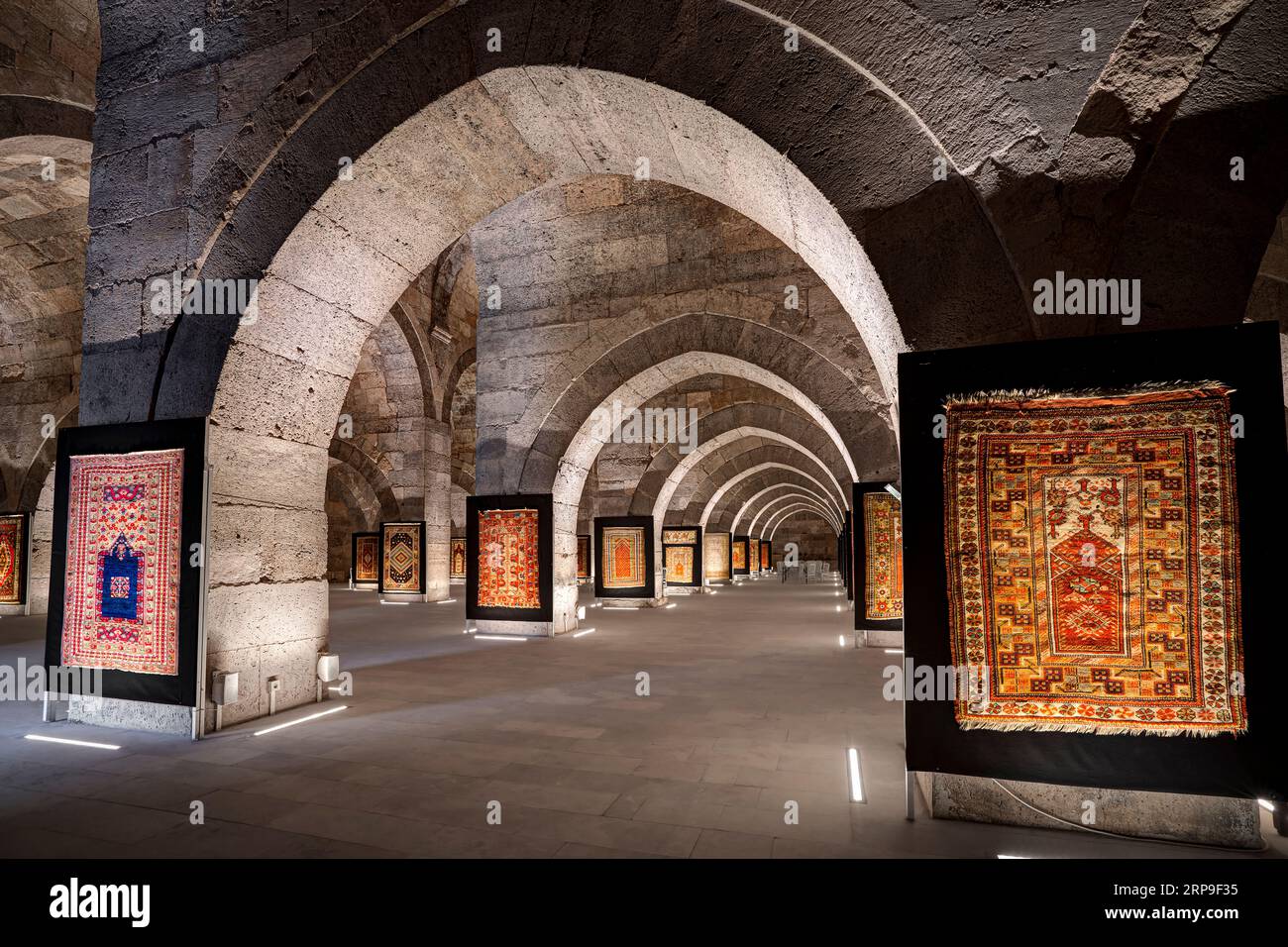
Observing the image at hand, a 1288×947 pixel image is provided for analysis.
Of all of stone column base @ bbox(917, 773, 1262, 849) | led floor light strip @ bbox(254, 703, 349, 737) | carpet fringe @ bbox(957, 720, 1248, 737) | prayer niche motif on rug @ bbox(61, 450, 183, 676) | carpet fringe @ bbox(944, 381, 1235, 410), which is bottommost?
led floor light strip @ bbox(254, 703, 349, 737)

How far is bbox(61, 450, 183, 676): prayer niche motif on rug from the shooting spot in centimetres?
385

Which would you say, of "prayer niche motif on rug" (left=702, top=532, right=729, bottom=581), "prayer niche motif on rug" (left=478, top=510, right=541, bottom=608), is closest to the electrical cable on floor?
"prayer niche motif on rug" (left=478, top=510, right=541, bottom=608)

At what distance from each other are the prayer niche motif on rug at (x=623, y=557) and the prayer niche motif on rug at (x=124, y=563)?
811cm

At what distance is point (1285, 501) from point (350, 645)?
7.35 m

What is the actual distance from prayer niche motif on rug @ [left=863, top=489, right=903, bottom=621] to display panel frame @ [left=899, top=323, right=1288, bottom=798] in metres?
4.87

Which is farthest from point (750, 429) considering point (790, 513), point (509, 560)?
point (790, 513)

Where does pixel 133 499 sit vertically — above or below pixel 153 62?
below

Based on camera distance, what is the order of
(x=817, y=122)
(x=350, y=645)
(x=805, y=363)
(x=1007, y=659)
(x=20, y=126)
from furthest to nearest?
(x=805, y=363) → (x=350, y=645) → (x=20, y=126) → (x=817, y=122) → (x=1007, y=659)

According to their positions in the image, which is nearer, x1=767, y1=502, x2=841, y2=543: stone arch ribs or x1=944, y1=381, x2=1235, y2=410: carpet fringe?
x1=944, y1=381, x2=1235, y2=410: carpet fringe

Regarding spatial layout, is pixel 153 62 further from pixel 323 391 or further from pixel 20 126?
pixel 20 126

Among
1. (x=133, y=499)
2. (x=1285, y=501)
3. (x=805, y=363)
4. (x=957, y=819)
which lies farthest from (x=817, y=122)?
(x=805, y=363)

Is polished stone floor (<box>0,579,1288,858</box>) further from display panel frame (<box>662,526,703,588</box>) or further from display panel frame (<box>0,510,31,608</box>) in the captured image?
display panel frame (<box>662,526,703,588</box>)

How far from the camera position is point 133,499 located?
397 centimetres

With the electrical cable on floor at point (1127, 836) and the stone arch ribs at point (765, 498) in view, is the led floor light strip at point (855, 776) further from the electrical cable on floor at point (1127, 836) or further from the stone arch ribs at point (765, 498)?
the stone arch ribs at point (765, 498)
